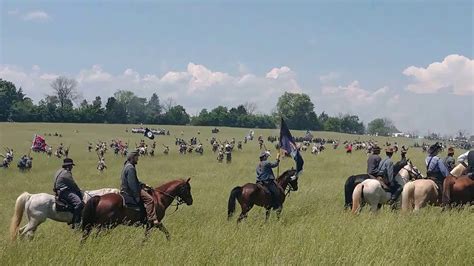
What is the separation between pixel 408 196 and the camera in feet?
44.6

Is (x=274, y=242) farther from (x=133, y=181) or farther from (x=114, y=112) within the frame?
(x=114, y=112)

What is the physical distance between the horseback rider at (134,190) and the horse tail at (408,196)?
6.81m

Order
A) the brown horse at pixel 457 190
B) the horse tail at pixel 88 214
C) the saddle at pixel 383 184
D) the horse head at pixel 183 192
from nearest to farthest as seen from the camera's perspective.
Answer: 1. the horse tail at pixel 88 214
2. the horse head at pixel 183 192
3. the brown horse at pixel 457 190
4. the saddle at pixel 383 184

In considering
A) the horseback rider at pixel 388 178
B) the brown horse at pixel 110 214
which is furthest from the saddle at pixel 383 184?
the brown horse at pixel 110 214

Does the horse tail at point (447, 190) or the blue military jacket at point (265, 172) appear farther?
the blue military jacket at point (265, 172)

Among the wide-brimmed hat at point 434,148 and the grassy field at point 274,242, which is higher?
the wide-brimmed hat at point 434,148

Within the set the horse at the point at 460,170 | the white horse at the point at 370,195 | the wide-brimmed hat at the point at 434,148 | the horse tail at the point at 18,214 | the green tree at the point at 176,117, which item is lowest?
the horse tail at the point at 18,214

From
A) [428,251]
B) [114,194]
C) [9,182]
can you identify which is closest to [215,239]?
[114,194]

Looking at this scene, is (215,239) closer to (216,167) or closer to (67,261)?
(67,261)

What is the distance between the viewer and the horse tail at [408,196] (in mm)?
13562

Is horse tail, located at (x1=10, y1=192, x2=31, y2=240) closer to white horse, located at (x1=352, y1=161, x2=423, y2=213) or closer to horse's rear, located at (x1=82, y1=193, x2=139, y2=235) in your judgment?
horse's rear, located at (x1=82, y1=193, x2=139, y2=235)

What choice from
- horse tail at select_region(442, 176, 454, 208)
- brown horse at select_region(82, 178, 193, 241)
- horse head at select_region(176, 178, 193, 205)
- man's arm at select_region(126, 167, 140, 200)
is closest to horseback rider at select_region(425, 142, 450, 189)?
horse tail at select_region(442, 176, 454, 208)

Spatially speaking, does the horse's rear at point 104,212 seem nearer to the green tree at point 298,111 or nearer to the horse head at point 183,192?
the horse head at point 183,192

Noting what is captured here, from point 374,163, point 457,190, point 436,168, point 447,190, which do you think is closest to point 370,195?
point 374,163
